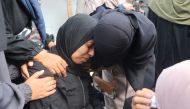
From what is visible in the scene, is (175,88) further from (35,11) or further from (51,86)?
(35,11)

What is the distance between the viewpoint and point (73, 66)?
51.2 inches

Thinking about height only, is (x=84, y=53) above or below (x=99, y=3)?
above

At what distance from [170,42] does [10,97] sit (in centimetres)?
161

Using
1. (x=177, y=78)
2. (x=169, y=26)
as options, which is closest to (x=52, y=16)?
(x=169, y=26)

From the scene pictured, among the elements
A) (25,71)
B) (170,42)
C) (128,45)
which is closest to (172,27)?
(170,42)

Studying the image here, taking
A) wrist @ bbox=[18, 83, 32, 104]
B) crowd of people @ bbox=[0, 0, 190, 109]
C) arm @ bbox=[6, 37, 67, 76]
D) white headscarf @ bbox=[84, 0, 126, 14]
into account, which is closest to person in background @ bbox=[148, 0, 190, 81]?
white headscarf @ bbox=[84, 0, 126, 14]

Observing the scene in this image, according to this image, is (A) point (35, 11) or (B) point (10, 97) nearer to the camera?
(B) point (10, 97)

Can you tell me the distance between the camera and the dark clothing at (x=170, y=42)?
230 cm

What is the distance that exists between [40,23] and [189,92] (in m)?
0.74

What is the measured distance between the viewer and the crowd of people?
1.13m

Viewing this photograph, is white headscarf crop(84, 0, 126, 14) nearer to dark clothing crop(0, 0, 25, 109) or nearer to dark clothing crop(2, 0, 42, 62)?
dark clothing crop(2, 0, 42, 62)

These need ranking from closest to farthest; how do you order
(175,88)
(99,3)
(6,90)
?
(175,88), (6,90), (99,3)

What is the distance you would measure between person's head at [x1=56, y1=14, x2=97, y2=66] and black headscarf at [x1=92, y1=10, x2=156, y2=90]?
48mm

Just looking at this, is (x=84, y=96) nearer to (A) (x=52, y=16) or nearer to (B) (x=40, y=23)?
(B) (x=40, y=23)
